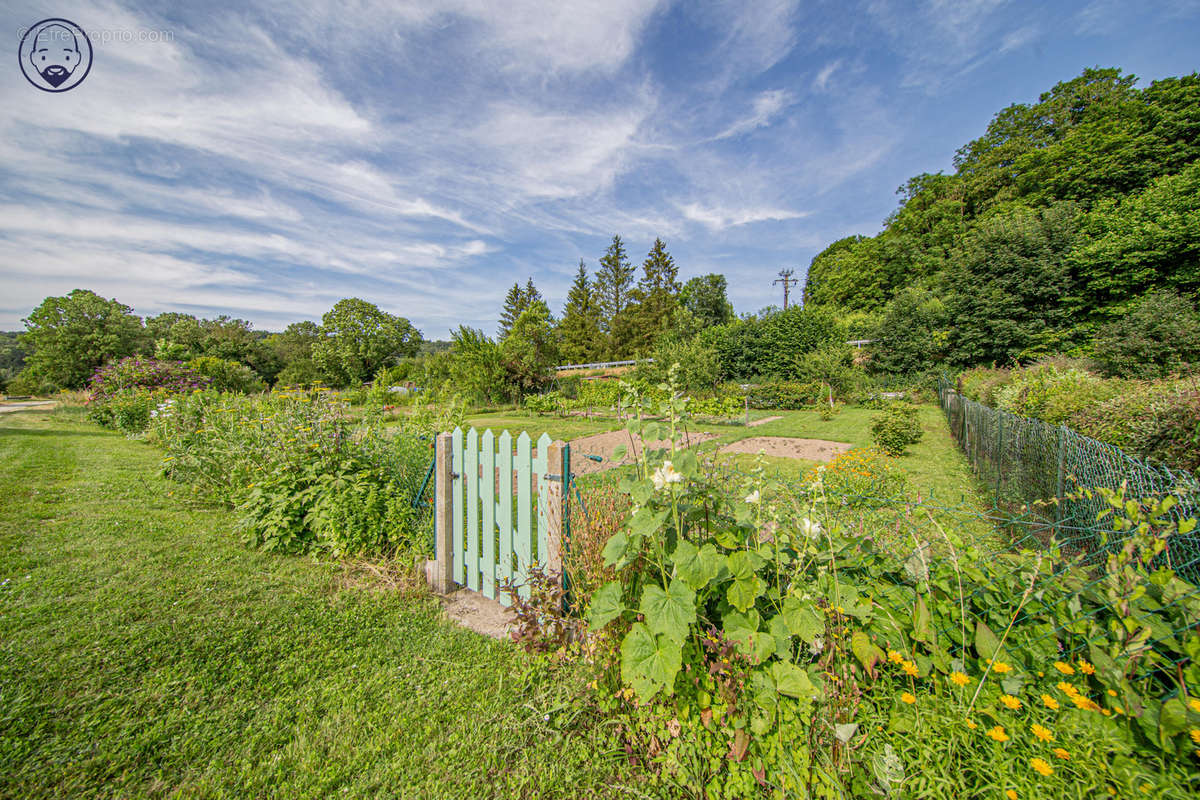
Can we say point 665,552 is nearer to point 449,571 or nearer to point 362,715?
point 362,715

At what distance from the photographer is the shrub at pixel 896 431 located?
816 centimetres

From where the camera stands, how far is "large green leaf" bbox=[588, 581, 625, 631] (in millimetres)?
1630

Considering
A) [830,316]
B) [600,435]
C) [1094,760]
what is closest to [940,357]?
[830,316]

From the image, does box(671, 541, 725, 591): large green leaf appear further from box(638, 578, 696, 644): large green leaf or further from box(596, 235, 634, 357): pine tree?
box(596, 235, 634, 357): pine tree

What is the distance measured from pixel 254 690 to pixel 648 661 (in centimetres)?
208

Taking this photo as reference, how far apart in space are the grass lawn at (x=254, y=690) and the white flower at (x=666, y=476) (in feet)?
3.72

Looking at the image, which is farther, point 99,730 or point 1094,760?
point 99,730

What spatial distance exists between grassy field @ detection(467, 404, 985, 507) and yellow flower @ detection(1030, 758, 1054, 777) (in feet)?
4.14

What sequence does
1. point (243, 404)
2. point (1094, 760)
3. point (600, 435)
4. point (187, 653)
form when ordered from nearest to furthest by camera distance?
1. point (1094, 760)
2. point (187, 653)
3. point (243, 404)
4. point (600, 435)

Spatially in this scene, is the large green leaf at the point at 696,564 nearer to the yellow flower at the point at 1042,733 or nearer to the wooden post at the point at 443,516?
the yellow flower at the point at 1042,733

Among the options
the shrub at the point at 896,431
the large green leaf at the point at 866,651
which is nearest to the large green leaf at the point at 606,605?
the large green leaf at the point at 866,651

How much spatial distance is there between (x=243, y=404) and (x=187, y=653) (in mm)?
5180

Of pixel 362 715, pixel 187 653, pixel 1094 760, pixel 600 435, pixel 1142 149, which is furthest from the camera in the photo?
pixel 1142 149

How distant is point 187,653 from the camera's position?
2.26 metres
